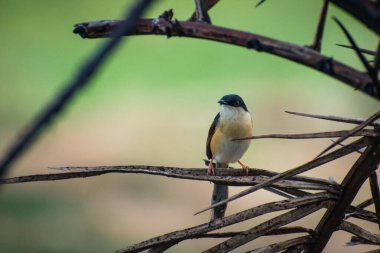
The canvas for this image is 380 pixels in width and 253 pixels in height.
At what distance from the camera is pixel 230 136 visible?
6.66 ft

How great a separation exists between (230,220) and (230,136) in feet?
4.38

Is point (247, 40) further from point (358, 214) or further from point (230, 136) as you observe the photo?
point (230, 136)

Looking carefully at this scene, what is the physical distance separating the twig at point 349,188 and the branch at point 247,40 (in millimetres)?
254

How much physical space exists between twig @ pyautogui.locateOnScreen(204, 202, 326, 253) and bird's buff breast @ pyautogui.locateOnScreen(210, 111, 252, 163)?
50.3 inches

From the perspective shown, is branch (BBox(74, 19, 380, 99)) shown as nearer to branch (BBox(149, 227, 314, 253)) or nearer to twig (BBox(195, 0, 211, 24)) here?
twig (BBox(195, 0, 211, 24))

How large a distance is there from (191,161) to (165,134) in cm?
61

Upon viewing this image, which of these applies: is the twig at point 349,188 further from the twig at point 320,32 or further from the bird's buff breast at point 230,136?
the bird's buff breast at point 230,136

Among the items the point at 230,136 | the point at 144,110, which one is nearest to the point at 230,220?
the point at 230,136

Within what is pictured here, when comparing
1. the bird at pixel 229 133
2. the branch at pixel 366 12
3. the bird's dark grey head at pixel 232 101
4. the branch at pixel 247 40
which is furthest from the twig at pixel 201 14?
the bird's dark grey head at pixel 232 101

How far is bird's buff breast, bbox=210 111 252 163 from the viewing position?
2.01 m

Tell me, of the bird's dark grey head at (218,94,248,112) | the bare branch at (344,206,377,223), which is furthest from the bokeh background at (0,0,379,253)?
the bare branch at (344,206,377,223)

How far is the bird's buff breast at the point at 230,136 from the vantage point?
2014 mm

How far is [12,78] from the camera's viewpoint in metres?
5.44

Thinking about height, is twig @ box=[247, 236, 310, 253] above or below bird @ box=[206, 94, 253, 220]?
below
